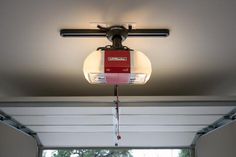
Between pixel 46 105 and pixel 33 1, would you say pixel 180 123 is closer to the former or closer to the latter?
pixel 46 105

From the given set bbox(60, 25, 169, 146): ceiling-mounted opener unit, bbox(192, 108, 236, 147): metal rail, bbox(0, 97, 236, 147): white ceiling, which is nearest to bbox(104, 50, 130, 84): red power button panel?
bbox(60, 25, 169, 146): ceiling-mounted opener unit

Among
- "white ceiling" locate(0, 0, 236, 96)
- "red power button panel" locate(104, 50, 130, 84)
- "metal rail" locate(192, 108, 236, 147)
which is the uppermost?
"white ceiling" locate(0, 0, 236, 96)

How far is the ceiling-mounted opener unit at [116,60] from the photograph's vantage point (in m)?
2.10

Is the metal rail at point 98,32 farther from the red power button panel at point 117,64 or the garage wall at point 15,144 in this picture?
the garage wall at point 15,144

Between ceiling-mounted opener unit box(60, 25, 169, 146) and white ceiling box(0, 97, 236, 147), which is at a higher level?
ceiling-mounted opener unit box(60, 25, 169, 146)

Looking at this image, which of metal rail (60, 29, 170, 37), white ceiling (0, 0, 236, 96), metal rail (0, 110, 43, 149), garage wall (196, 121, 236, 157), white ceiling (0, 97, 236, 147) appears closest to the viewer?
white ceiling (0, 0, 236, 96)

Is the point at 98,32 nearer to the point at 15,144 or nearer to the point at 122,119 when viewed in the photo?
the point at 122,119

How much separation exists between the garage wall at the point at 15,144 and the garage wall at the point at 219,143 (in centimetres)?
235

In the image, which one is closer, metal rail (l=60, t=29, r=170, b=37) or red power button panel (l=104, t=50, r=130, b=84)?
red power button panel (l=104, t=50, r=130, b=84)

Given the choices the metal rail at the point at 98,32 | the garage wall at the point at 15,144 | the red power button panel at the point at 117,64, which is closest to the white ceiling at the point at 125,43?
the metal rail at the point at 98,32

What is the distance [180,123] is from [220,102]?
81cm

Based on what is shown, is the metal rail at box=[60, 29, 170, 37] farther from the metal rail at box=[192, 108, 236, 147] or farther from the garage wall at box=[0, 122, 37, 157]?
the garage wall at box=[0, 122, 37, 157]

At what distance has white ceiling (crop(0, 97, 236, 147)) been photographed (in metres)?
2.87

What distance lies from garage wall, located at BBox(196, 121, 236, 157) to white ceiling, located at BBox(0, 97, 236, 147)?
156mm
